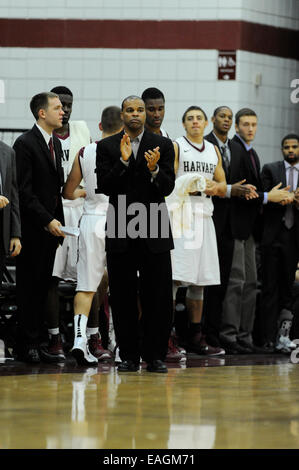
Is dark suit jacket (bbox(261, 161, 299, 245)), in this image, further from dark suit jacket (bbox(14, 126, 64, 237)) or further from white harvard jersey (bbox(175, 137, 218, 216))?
dark suit jacket (bbox(14, 126, 64, 237))

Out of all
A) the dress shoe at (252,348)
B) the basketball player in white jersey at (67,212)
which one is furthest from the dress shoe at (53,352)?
the dress shoe at (252,348)

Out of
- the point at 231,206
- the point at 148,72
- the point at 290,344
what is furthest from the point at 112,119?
the point at 148,72

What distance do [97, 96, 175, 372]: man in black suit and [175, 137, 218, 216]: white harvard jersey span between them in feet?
3.72

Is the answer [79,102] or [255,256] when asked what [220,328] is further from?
[79,102]

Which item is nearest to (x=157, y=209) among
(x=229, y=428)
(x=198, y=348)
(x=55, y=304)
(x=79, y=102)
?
(x=55, y=304)

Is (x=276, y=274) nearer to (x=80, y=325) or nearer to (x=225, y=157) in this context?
(x=225, y=157)

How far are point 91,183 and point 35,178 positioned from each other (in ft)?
1.25

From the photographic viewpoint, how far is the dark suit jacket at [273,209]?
28.4ft

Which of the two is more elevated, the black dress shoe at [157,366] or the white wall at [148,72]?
the white wall at [148,72]

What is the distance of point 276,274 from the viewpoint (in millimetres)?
8672

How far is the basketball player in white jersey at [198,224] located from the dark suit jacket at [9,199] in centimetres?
146

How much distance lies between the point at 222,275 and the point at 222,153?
98 cm

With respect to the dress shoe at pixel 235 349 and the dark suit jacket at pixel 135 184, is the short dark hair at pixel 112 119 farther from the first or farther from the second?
the dress shoe at pixel 235 349

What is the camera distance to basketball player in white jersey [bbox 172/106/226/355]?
7.78 m
